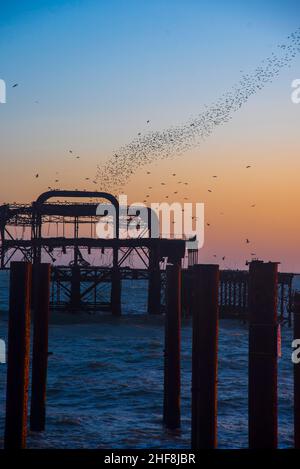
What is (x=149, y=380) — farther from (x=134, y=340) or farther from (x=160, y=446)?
(x=134, y=340)

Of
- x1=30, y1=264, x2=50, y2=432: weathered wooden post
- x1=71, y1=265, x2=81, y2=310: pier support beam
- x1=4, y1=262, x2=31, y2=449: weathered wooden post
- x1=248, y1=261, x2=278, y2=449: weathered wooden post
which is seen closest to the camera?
x1=248, y1=261, x2=278, y2=449: weathered wooden post

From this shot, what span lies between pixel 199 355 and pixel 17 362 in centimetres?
287

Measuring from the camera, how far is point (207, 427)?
35.9 ft

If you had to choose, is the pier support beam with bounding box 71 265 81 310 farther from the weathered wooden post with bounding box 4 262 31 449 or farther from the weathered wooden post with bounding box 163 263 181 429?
the weathered wooden post with bounding box 4 262 31 449

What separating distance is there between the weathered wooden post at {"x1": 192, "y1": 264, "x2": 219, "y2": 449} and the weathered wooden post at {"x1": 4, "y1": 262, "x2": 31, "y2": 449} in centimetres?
273

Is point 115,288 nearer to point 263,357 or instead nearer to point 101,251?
point 101,251

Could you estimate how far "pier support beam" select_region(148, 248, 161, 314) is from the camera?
50.0 metres

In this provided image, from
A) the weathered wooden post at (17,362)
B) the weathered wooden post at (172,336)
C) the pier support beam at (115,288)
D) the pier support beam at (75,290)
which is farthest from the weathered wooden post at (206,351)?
the pier support beam at (75,290)

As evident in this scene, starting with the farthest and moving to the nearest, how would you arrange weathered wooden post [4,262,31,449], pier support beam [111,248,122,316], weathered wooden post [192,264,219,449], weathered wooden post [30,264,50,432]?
pier support beam [111,248,122,316]
weathered wooden post [30,264,50,432]
weathered wooden post [4,262,31,449]
weathered wooden post [192,264,219,449]

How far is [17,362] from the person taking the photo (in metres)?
11.2

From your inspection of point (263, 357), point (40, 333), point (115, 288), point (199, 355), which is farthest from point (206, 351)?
point (115, 288)

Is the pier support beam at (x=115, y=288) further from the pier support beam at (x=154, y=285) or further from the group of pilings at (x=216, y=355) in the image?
the group of pilings at (x=216, y=355)

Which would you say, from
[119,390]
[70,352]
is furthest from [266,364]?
[70,352]

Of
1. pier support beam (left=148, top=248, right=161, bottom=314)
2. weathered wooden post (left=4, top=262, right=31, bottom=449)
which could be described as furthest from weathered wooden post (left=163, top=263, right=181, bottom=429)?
pier support beam (left=148, top=248, right=161, bottom=314)
